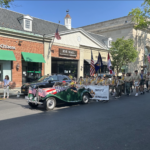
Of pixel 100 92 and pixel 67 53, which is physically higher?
pixel 67 53

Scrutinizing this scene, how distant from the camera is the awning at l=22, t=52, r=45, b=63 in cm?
1769

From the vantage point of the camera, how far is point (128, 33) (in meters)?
35.0

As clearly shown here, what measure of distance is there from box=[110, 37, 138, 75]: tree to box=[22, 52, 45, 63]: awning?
1380 cm

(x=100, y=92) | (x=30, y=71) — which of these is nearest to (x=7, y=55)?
(x=30, y=71)

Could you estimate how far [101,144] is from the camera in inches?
157

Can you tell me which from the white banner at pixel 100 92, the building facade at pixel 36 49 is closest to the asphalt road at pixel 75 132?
the white banner at pixel 100 92

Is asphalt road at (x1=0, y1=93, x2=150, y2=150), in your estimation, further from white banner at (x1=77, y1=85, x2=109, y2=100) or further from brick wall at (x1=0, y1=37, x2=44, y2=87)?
brick wall at (x1=0, y1=37, x2=44, y2=87)

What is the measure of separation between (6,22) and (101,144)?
18.3m

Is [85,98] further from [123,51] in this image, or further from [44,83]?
[123,51]

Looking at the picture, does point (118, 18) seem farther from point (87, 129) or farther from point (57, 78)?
point (87, 129)

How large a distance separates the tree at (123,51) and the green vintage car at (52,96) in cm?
1943

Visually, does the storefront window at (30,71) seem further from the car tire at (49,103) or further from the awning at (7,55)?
the car tire at (49,103)

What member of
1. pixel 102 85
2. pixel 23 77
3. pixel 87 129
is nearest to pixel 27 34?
pixel 23 77

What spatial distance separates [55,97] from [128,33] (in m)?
31.3
